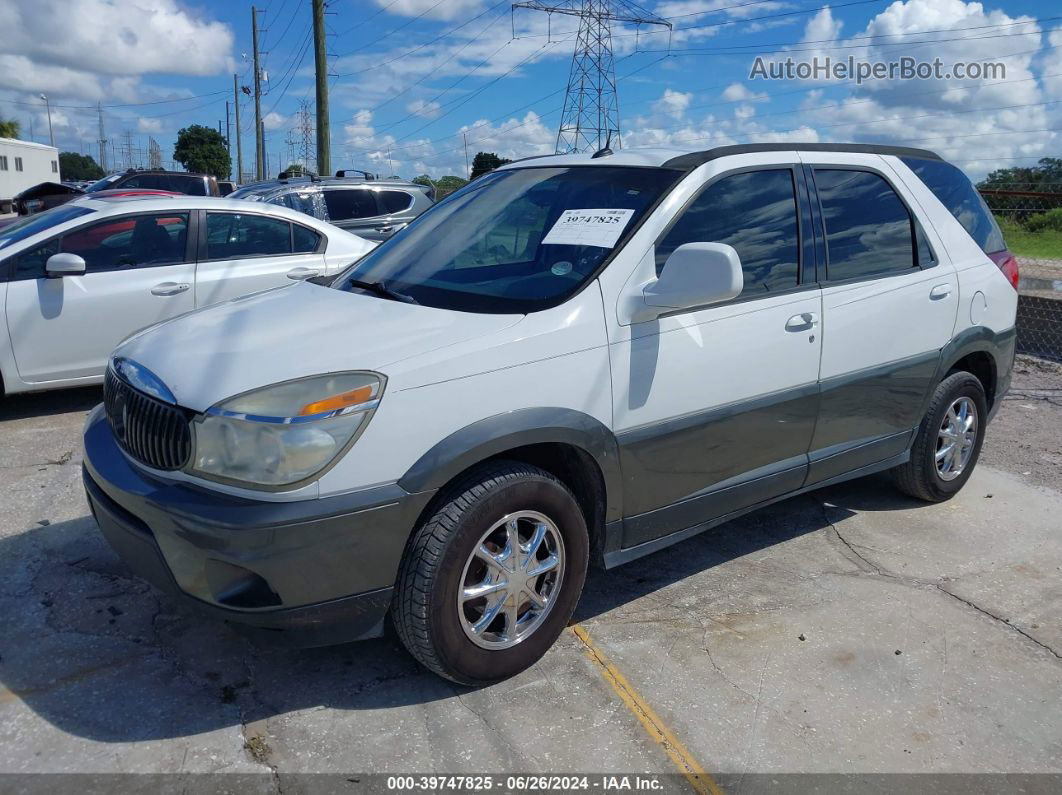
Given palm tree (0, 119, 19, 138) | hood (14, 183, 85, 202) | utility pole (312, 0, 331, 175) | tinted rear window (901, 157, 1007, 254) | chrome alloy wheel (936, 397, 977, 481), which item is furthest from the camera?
palm tree (0, 119, 19, 138)

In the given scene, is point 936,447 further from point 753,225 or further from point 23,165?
point 23,165

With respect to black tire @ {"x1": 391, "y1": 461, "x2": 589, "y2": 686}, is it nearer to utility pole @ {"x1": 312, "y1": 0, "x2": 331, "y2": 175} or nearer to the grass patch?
the grass patch

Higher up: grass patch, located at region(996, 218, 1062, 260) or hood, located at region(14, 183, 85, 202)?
hood, located at region(14, 183, 85, 202)

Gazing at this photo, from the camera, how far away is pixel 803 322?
3746 mm

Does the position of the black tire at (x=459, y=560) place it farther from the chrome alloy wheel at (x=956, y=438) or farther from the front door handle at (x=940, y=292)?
the chrome alloy wheel at (x=956, y=438)

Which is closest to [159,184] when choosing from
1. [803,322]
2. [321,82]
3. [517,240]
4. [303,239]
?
[321,82]

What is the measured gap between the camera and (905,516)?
4.83 m

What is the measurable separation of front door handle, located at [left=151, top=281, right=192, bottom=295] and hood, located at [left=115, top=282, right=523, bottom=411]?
3072mm

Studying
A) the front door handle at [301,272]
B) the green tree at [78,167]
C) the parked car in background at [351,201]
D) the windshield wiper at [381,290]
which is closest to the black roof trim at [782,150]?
the windshield wiper at [381,290]

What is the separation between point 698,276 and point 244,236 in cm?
478

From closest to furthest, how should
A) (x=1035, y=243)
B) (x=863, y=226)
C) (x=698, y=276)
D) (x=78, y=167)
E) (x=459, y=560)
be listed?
(x=459, y=560) → (x=698, y=276) → (x=863, y=226) → (x=1035, y=243) → (x=78, y=167)

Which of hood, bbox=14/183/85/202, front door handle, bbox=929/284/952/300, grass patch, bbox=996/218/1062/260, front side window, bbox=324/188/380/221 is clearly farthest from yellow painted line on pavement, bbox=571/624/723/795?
hood, bbox=14/183/85/202

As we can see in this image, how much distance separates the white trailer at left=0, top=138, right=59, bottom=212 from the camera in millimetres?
38062

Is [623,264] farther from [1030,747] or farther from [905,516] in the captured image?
[905,516]
